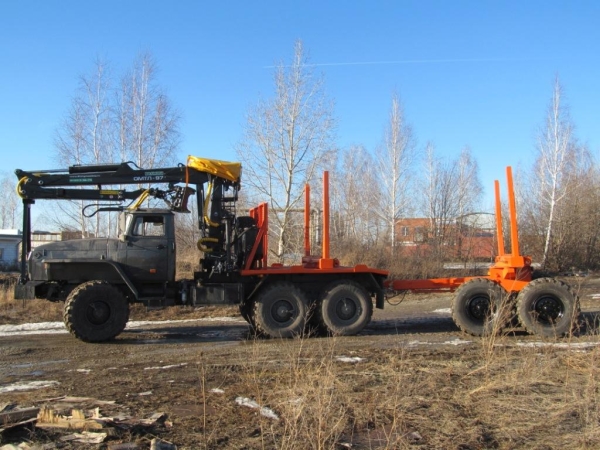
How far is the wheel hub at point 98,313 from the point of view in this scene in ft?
31.9

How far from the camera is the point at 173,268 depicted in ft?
34.7

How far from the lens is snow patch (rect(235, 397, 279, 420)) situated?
502cm

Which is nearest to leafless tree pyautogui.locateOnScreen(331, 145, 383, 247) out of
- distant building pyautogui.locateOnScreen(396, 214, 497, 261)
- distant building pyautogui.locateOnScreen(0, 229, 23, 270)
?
distant building pyautogui.locateOnScreen(396, 214, 497, 261)

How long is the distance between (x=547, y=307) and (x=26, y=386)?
8918 mm

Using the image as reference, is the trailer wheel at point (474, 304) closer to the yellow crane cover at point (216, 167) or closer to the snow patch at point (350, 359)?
the snow patch at point (350, 359)

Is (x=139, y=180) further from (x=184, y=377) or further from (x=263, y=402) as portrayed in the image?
(x=263, y=402)

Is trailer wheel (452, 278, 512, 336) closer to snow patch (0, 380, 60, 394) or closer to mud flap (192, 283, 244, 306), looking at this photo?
mud flap (192, 283, 244, 306)

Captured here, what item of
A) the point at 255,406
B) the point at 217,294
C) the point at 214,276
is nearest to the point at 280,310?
the point at 217,294

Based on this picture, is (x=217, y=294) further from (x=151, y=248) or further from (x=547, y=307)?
(x=547, y=307)

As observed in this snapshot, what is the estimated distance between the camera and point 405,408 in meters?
5.22

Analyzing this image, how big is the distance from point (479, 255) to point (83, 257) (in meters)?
20.5

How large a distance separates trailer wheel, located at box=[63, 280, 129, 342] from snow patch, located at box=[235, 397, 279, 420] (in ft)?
16.2

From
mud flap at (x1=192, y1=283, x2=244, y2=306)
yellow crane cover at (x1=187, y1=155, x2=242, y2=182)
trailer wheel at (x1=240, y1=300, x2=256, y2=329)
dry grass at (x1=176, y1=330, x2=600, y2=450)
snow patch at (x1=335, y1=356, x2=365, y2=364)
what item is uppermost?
yellow crane cover at (x1=187, y1=155, x2=242, y2=182)

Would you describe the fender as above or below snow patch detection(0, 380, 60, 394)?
above
